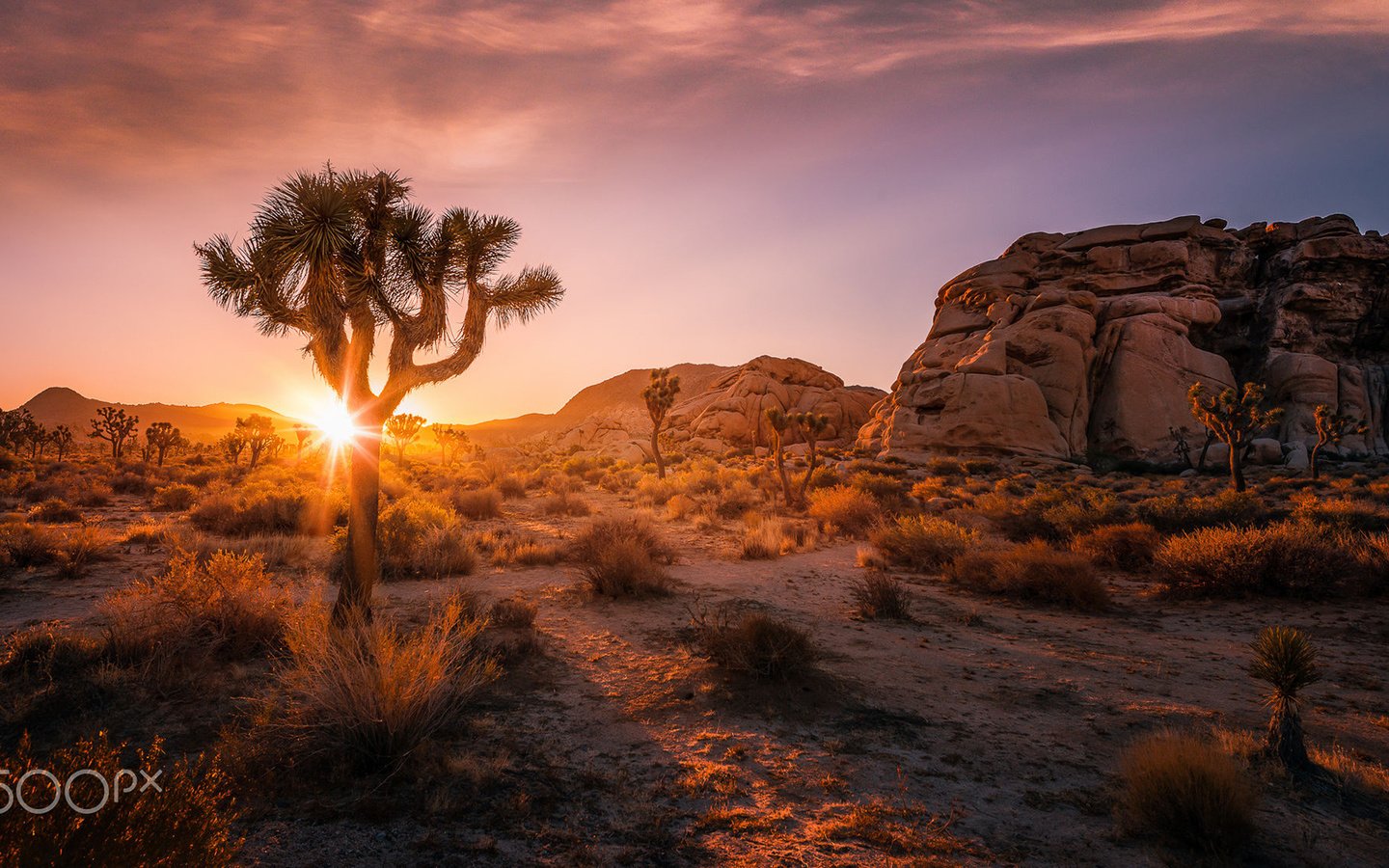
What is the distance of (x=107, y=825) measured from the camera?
2.02 meters

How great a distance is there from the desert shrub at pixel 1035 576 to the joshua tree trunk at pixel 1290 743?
199 inches

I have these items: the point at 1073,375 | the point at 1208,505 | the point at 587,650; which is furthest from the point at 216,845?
the point at 1073,375

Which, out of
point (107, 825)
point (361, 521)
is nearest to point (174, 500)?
point (361, 521)

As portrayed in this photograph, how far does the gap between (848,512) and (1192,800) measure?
41.8ft

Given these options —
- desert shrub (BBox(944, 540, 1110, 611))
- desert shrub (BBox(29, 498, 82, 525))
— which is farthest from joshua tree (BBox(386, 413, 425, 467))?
desert shrub (BBox(944, 540, 1110, 611))

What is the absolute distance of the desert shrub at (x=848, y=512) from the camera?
1552cm

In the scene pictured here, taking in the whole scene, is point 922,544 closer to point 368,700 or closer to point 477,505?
point 368,700

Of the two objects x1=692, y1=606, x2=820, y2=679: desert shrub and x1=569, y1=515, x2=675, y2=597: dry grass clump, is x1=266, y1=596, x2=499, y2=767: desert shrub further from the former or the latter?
x1=569, y1=515, x2=675, y2=597: dry grass clump

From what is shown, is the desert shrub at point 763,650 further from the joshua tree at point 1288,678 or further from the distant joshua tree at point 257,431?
the distant joshua tree at point 257,431

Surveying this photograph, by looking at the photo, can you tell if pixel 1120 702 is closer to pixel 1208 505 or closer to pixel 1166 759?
pixel 1166 759

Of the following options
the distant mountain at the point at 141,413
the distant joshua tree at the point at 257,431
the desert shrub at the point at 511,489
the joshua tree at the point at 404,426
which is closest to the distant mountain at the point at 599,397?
the distant mountain at the point at 141,413

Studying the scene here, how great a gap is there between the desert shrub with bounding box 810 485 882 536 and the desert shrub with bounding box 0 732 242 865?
14.1 m

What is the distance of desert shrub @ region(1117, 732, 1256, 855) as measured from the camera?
3.18 metres

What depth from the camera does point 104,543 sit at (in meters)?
10.5
